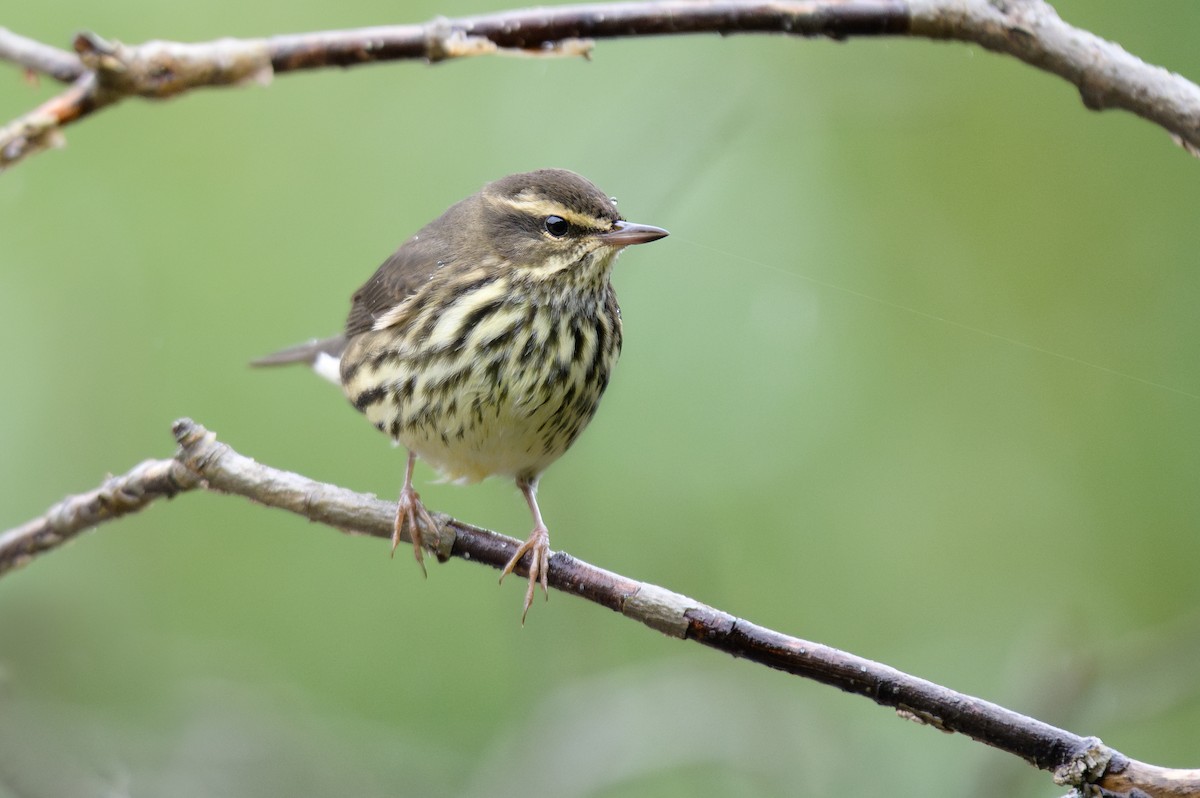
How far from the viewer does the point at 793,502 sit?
255 inches

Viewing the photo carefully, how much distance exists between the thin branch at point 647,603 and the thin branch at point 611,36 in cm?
84

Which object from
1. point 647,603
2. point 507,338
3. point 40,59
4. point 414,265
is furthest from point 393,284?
point 647,603

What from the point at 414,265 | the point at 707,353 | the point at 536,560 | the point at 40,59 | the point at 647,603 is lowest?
the point at 707,353

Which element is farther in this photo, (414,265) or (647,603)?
(414,265)

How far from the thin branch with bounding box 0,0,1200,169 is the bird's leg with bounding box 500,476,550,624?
4.06 feet

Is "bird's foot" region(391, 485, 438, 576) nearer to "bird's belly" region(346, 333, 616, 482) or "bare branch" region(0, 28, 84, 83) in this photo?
"bird's belly" region(346, 333, 616, 482)

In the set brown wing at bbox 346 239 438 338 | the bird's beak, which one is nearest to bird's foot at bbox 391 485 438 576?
brown wing at bbox 346 239 438 338

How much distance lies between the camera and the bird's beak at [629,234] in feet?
12.4

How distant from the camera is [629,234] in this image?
3889 millimetres

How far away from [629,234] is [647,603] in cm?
157

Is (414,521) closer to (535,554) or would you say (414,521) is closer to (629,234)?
(535,554)

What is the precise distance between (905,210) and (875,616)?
6.93 feet

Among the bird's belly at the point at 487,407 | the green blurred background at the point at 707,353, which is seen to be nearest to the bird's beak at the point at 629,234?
the bird's belly at the point at 487,407

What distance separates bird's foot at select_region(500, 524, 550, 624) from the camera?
315 centimetres
